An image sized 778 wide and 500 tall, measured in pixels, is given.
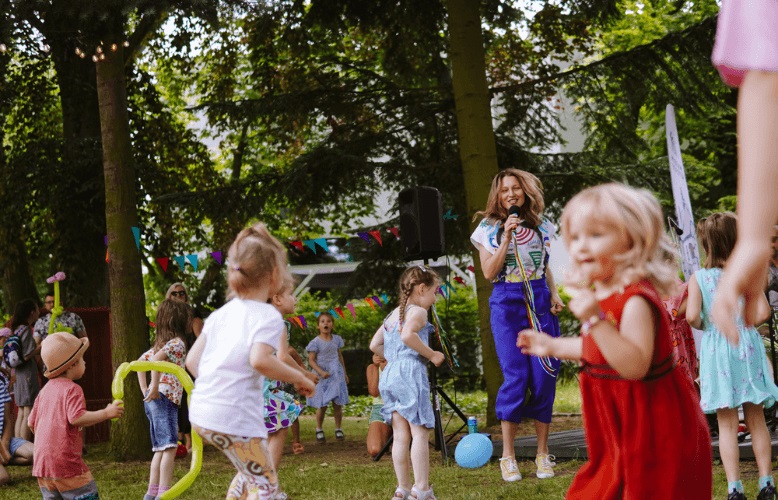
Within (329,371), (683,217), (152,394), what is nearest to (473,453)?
(152,394)

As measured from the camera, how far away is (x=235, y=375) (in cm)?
404

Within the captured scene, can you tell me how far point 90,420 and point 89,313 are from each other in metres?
9.40

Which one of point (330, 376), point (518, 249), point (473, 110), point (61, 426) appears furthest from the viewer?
point (330, 376)

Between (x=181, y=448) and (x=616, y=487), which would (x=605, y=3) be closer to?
(x=181, y=448)

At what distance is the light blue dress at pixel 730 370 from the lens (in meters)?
5.44

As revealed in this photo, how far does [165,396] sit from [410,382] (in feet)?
6.55

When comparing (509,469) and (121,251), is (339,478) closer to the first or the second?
(509,469)

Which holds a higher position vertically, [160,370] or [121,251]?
[121,251]

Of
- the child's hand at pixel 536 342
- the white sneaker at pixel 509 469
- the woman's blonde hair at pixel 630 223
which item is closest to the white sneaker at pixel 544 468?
the white sneaker at pixel 509 469

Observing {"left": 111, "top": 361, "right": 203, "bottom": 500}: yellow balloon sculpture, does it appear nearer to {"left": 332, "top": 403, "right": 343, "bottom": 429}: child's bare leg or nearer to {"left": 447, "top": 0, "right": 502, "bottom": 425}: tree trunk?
{"left": 447, "top": 0, "right": 502, "bottom": 425}: tree trunk

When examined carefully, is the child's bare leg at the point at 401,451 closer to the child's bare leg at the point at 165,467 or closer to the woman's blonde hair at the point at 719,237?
the child's bare leg at the point at 165,467

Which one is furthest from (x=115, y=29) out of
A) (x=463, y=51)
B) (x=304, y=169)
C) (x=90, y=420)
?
(x=90, y=420)

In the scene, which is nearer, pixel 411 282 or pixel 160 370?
pixel 160 370

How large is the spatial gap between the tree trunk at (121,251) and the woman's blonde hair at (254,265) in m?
7.08
